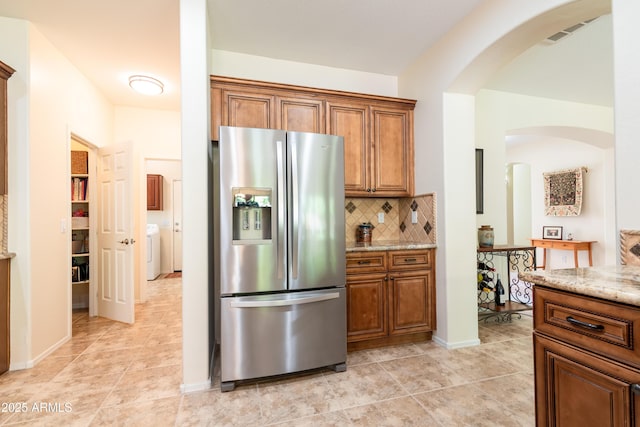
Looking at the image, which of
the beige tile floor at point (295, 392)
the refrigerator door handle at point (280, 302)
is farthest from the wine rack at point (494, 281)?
the refrigerator door handle at point (280, 302)

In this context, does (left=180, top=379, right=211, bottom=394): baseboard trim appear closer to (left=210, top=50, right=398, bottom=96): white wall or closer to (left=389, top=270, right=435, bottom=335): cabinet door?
Result: (left=389, top=270, right=435, bottom=335): cabinet door

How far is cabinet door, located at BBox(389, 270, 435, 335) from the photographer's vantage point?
2.80 m

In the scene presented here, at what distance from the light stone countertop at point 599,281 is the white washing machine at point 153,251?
20.5ft

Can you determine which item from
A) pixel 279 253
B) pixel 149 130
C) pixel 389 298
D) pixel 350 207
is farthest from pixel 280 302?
pixel 149 130

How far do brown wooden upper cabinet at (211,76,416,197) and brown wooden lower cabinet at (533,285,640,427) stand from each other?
80.9 inches

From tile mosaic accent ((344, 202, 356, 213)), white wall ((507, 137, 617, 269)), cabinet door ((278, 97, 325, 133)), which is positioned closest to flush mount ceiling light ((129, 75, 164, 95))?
cabinet door ((278, 97, 325, 133))

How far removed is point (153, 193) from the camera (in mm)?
6434

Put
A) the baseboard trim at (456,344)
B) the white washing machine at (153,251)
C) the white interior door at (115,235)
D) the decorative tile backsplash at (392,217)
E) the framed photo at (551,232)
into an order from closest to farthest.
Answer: the baseboard trim at (456,344), the decorative tile backsplash at (392,217), the white interior door at (115,235), the white washing machine at (153,251), the framed photo at (551,232)

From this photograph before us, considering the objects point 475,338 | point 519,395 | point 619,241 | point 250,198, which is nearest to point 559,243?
point 475,338

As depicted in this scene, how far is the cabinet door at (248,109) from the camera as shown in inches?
105

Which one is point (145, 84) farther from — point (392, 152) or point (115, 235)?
point (392, 152)

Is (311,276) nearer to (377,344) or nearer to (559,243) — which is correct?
(377,344)

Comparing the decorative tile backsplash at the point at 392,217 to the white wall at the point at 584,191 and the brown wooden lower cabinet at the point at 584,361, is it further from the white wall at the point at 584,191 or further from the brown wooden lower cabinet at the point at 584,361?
the white wall at the point at 584,191

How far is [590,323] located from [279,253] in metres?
1.68
